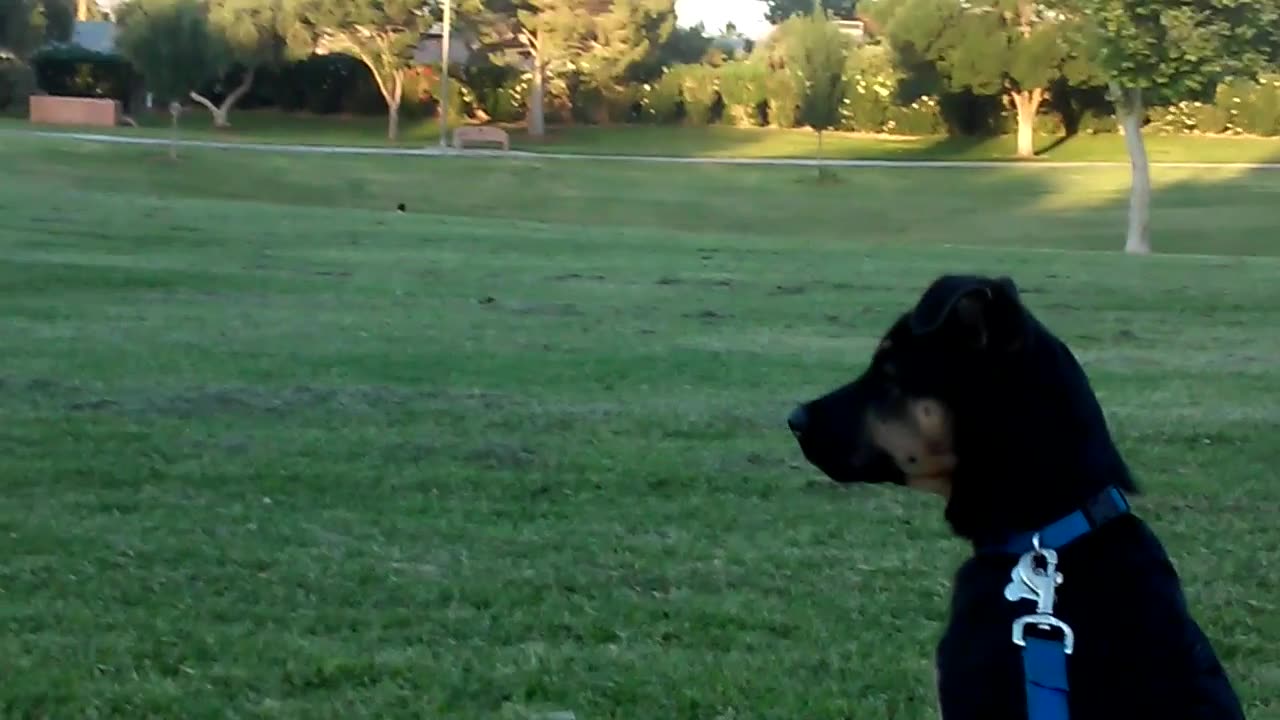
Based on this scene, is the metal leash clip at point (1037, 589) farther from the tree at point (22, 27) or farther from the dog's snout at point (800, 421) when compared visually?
the tree at point (22, 27)

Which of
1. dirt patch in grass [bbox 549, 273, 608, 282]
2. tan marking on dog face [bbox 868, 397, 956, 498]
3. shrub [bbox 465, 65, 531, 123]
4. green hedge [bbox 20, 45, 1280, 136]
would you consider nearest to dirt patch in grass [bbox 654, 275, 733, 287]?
dirt patch in grass [bbox 549, 273, 608, 282]

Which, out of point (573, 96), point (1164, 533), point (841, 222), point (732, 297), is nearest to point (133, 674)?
point (1164, 533)

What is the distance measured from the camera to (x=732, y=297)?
16266 mm

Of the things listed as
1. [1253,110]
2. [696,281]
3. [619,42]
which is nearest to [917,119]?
[619,42]

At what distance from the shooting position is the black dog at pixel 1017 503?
3.41 m

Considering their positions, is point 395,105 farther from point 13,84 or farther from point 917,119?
point 917,119

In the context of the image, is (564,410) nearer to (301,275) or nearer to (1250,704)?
(1250,704)

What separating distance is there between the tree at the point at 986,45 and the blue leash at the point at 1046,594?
47.3 m

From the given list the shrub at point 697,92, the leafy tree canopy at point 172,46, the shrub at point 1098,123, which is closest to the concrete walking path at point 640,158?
the leafy tree canopy at point 172,46

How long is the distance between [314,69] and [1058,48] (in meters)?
27.1

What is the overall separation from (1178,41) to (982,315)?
1893cm

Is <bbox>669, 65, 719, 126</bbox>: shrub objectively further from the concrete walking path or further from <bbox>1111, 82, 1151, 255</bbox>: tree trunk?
<bbox>1111, 82, 1151, 255</bbox>: tree trunk

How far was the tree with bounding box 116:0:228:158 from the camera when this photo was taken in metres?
48.2

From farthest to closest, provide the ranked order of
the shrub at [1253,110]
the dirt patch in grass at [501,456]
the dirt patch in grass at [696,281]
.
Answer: the shrub at [1253,110], the dirt patch in grass at [696,281], the dirt patch in grass at [501,456]
